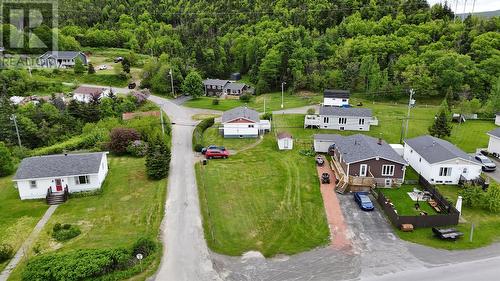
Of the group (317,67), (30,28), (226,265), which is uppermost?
(30,28)

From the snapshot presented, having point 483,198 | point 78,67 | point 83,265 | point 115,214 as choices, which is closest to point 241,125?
point 115,214

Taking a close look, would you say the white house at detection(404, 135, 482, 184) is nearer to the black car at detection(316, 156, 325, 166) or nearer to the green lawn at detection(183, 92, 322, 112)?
the black car at detection(316, 156, 325, 166)

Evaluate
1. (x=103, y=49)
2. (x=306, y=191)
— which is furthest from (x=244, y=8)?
(x=306, y=191)

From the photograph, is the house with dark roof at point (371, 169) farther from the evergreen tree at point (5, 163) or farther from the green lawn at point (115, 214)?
the evergreen tree at point (5, 163)

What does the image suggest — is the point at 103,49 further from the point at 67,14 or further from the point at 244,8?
the point at 244,8

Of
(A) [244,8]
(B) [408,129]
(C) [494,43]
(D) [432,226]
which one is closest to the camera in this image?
(D) [432,226]
